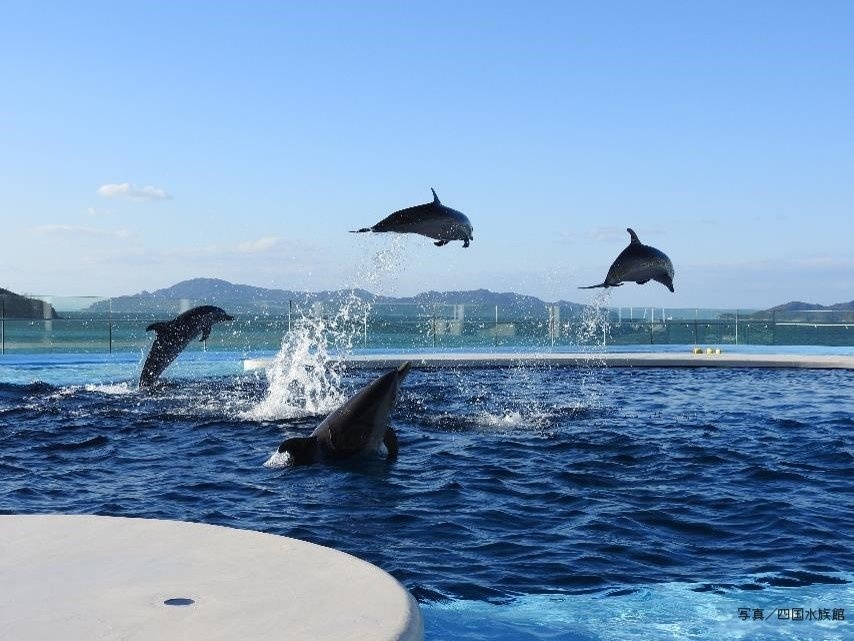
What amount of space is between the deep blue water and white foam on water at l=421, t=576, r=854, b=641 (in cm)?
1

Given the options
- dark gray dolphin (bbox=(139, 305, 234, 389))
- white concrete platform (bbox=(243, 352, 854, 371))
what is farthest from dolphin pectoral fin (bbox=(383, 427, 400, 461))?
white concrete platform (bbox=(243, 352, 854, 371))

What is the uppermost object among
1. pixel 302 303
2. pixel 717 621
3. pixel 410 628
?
pixel 302 303

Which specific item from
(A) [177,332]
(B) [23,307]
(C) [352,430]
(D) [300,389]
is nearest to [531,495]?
(C) [352,430]

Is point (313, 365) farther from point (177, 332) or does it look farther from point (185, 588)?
point (185, 588)

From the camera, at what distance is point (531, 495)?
23.7 feet

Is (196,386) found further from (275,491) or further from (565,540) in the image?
(565,540)

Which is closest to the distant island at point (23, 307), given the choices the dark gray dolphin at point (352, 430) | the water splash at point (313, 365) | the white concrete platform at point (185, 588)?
the water splash at point (313, 365)

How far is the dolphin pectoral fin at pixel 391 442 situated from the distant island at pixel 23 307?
17871mm

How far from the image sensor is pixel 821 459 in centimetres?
891

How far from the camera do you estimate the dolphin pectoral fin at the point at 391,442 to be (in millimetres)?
8219

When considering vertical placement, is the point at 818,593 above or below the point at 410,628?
below

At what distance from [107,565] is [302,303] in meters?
21.3

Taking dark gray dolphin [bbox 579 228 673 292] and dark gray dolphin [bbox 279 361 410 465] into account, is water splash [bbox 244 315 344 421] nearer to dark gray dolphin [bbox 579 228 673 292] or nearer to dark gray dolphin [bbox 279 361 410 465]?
dark gray dolphin [bbox 279 361 410 465]

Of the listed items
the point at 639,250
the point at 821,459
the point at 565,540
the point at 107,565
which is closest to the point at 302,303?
the point at 639,250
